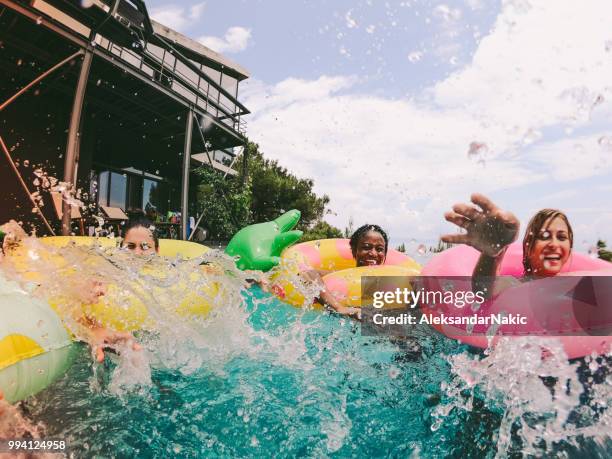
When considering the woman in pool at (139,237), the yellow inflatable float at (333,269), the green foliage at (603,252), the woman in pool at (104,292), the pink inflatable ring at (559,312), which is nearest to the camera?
the pink inflatable ring at (559,312)

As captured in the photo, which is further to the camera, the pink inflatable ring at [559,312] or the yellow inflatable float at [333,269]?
the yellow inflatable float at [333,269]

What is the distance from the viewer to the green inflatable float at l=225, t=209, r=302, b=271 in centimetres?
393

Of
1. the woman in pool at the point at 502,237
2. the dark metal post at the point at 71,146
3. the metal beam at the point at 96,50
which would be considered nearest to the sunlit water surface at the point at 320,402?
the woman in pool at the point at 502,237

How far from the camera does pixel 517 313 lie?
68.3 inches

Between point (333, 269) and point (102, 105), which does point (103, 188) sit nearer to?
point (102, 105)

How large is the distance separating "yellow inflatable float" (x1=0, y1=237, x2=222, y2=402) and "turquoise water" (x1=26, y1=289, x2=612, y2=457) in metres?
0.15

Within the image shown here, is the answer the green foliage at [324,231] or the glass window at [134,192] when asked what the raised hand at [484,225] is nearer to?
the glass window at [134,192]

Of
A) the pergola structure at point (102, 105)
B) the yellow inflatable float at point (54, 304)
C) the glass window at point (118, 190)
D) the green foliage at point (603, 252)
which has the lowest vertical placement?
the yellow inflatable float at point (54, 304)

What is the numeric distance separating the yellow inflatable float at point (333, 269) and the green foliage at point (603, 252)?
121 cm

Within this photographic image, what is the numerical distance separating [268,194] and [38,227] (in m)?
9.96

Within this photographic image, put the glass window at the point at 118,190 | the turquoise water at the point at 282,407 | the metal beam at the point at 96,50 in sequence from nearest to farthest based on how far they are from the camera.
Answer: the turquoise water at the point at 282,407, the metal beam at the point at 96,50, the glass window at the point at 118,190

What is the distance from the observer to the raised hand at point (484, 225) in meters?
1.46

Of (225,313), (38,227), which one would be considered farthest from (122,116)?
(225,313)

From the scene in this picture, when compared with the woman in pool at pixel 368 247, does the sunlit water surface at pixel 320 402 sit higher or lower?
lower
